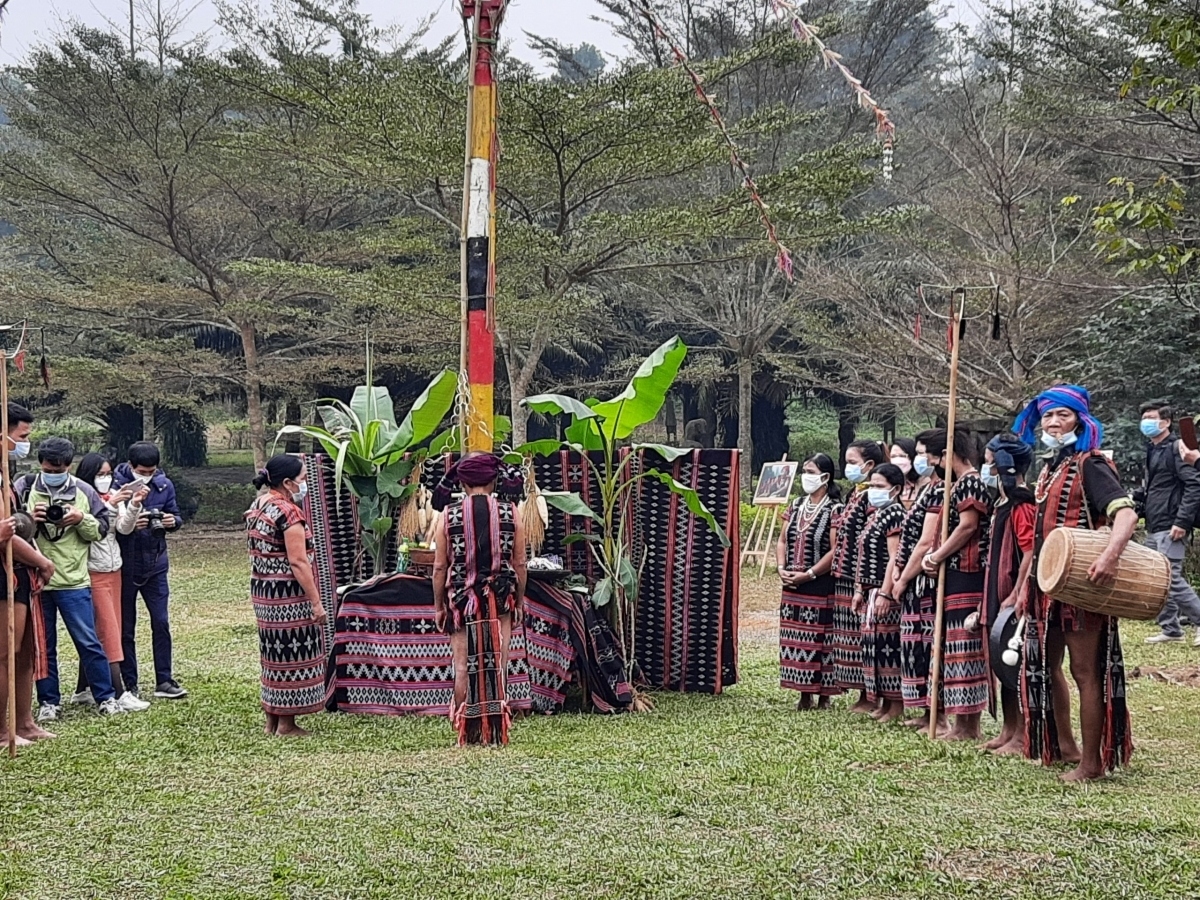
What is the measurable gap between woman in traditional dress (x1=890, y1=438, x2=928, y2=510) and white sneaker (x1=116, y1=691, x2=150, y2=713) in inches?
200

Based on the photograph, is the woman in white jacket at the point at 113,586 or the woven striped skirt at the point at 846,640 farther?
the woman in white jacket at the point at 113,586

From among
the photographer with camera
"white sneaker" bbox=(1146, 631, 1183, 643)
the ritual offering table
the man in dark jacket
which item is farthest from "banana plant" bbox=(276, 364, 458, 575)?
"white sneaker" bbox=(1146, 631, 1183, 643)

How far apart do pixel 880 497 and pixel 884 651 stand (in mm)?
919

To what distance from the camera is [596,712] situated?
Answer: 291 inches

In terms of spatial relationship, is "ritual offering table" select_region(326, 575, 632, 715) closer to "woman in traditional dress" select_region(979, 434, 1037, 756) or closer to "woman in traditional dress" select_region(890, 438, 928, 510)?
"woman in traditional dress" select_region(890, 438, 928, 510)

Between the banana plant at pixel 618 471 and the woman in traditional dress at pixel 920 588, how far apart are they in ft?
4.36

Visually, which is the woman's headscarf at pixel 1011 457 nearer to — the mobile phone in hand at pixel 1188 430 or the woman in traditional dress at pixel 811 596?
the woman in traditional dress at pixel 811 596

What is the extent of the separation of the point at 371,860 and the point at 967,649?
3562 mm

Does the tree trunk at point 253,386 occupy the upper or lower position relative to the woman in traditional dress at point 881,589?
upper

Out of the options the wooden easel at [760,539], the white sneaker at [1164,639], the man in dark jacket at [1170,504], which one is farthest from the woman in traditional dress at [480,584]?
the wooden easel at [760,539]

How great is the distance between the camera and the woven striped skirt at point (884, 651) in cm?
693

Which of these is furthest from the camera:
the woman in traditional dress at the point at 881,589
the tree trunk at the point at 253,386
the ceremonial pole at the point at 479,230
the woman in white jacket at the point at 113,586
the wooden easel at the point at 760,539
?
the tree trunk at the point at 253,386

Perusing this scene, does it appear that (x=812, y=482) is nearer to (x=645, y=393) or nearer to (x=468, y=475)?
(x=645, y=393)

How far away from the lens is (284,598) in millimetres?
6594
